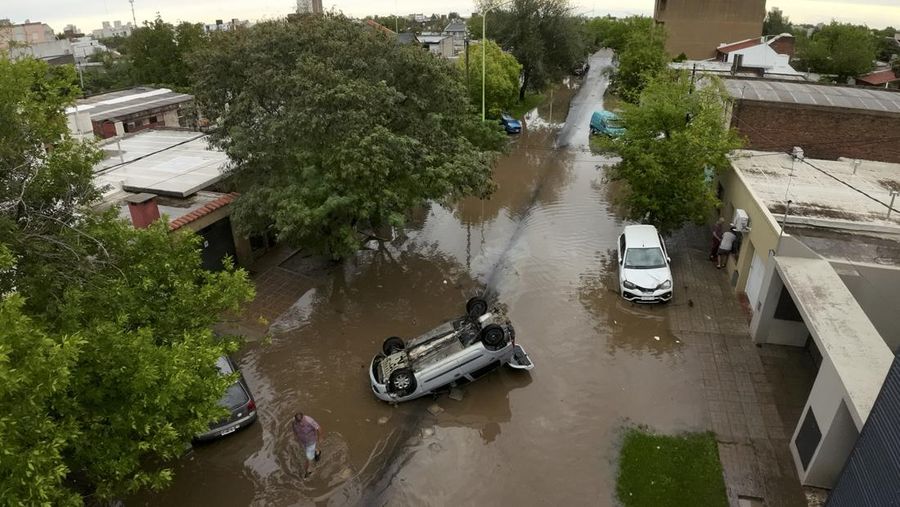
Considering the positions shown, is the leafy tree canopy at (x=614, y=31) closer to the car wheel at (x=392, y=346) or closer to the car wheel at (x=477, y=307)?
the car wheel at (x=477, y=307)

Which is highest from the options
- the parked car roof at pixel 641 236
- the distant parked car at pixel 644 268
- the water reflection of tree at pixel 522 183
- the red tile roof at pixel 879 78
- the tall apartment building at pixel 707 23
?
the tall apartment building at pixel 707 23

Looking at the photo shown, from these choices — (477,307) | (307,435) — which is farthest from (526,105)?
(307,435)

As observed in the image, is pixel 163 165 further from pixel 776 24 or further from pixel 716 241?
pixel 776 24

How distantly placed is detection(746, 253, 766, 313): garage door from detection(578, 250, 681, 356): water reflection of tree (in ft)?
7.10

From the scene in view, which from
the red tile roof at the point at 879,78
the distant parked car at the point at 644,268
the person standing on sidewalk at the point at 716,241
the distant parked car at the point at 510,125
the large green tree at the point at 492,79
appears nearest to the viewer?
the distant parked car at the point at 644,268

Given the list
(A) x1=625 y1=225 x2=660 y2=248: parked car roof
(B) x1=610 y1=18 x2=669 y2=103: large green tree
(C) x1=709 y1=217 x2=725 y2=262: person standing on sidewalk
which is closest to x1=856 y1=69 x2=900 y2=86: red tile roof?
(B) x1=610 y1=18 x2=669 y2=103: large green tree

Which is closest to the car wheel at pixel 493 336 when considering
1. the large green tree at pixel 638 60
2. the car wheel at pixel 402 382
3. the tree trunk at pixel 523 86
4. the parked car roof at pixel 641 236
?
the car wheel at pixel 402 382

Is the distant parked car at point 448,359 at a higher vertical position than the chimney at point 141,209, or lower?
lower

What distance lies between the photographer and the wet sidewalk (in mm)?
9727

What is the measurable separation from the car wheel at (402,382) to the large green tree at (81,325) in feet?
12.2

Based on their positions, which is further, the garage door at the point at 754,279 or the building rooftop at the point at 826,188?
the garage door at the point at 754,279

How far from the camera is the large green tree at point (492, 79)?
30156 millimetres

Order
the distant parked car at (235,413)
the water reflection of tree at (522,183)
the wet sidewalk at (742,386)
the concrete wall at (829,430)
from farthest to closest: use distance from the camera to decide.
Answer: the water reflection of tree at (522,183)
the distant parked car at (235,413)
the wet sidewalk at (742,386)
the concrete wall at (829,430)

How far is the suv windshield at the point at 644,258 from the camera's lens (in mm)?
15812
